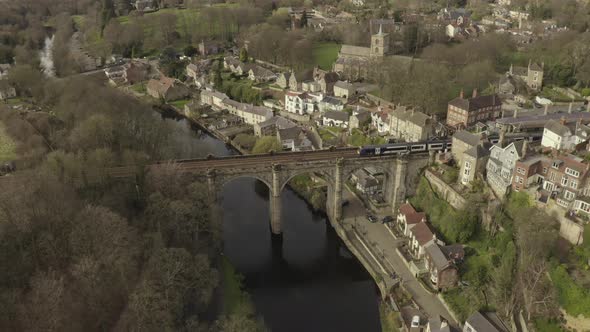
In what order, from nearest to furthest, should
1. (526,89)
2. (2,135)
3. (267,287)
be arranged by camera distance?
(267,287), (2,135), (526,89)

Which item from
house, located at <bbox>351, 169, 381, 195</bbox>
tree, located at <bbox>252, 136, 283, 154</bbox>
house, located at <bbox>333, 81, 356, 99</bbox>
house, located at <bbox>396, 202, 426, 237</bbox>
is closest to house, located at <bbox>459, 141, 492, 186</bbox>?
house, located at <bbox>396, 202, 426, 237</bbox>

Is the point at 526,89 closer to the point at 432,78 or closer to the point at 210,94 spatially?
the point at 432,78

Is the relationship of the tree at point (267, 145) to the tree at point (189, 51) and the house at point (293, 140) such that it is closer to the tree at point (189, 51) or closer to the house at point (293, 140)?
the house at point (293, 140)

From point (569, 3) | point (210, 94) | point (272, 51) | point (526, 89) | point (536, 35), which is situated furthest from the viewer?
point (569, 3)

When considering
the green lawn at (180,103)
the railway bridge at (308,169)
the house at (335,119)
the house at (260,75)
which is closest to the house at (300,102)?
the house at (335,119)

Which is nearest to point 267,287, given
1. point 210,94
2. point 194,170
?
point 194,170

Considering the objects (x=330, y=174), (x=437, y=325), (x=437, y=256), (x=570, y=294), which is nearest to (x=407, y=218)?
(x=437, y=256)

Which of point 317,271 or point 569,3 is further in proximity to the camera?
point 569,3
